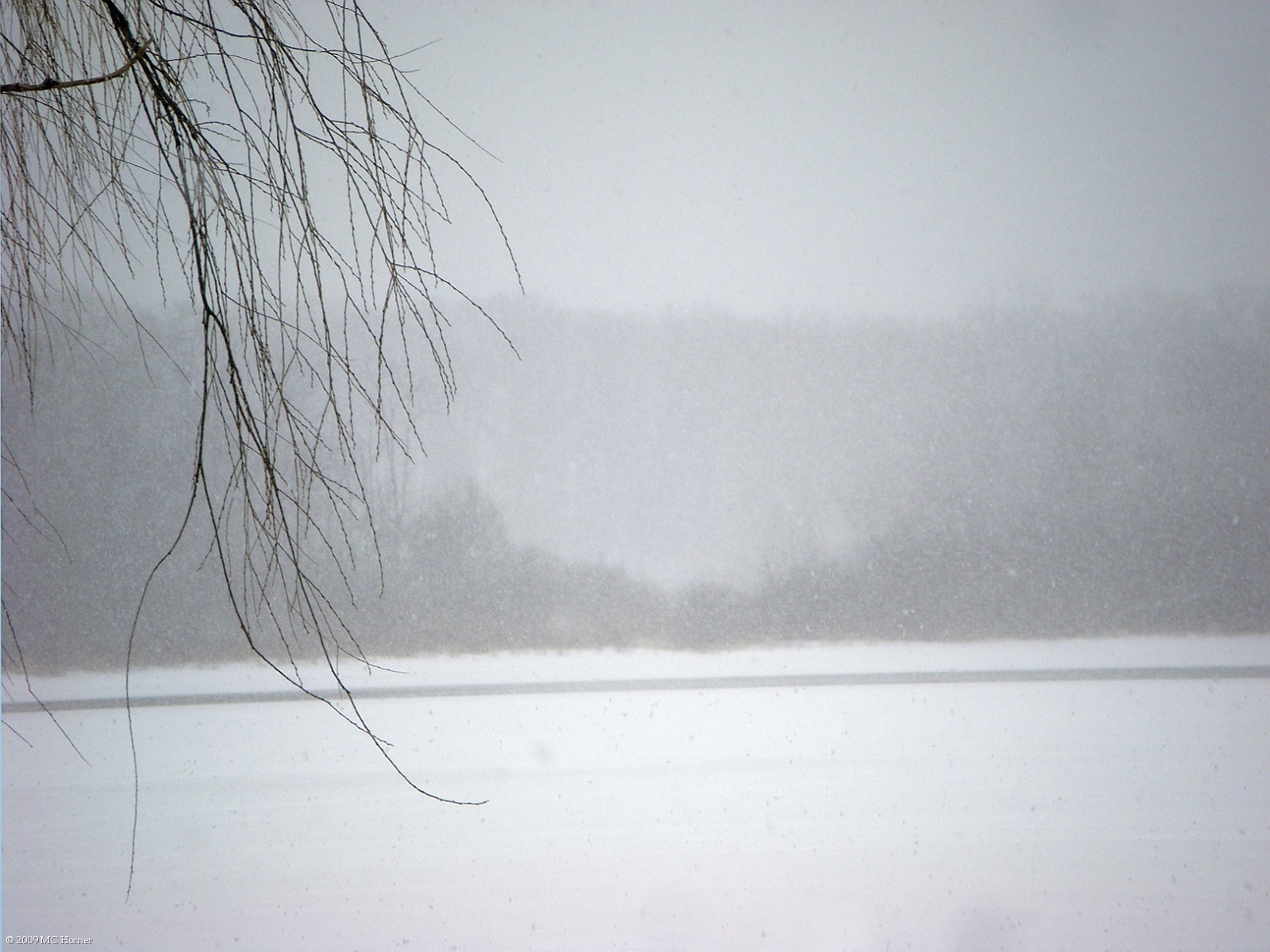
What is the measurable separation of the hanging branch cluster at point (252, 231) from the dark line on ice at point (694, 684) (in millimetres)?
247

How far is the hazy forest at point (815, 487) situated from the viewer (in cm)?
360

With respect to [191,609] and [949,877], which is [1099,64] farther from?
[191,609]

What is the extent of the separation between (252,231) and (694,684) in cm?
265

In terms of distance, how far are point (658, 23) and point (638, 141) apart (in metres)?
0.41

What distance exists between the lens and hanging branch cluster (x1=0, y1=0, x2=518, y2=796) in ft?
2.23

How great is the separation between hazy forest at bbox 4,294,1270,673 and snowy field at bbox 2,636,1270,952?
0.69 meters

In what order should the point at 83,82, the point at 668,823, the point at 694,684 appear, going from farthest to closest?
the point at 694,684 → the point at 668,823 → the point at 83,82

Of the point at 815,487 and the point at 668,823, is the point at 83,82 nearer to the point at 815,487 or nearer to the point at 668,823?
the point at 668,823

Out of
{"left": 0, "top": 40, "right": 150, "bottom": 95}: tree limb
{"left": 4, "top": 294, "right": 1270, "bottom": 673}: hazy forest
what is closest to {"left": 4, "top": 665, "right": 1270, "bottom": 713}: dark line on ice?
{"left": 4, "top": 294, "right": 1270, "bottom": 673}: hazy forest

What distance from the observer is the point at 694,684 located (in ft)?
10.4

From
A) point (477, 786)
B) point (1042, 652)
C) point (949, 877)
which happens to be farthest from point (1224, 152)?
point (477, 786)

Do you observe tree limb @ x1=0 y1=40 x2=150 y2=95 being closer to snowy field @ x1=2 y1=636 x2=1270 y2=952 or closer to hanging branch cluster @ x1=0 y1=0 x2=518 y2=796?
hanging branch cluster @ x1=0 y1=0 x2=518 y2=796

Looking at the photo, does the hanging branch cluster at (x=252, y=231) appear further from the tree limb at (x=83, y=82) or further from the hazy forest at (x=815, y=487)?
the hazy forest at (x=815, y=487)

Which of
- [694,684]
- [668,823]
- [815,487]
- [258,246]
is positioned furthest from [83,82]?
[815,487]
